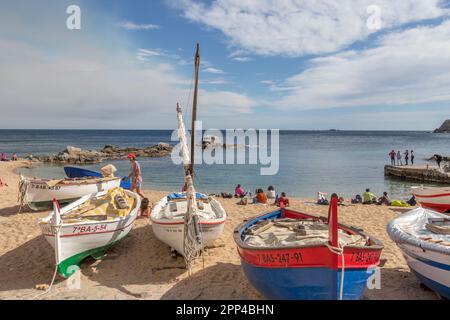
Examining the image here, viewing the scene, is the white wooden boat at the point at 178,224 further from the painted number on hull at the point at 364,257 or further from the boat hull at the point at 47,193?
the boat hull at the point at 47,193

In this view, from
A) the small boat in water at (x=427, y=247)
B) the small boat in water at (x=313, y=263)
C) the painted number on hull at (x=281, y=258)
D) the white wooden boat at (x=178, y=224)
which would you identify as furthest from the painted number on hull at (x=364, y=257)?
the white wooden boat at (x=178, y=224)

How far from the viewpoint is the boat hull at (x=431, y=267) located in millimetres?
6383

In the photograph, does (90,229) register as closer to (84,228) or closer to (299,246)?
(84,228)

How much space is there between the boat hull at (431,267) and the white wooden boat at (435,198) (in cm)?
881

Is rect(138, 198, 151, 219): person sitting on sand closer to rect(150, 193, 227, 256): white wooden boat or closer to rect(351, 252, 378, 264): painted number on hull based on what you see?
rect(150, 193, 227, 256): white wooden boat

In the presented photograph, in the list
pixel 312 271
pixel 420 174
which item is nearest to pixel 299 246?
pixel 312 271

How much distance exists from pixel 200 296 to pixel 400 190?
27.0 metres

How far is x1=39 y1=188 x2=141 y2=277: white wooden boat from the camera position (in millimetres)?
7868

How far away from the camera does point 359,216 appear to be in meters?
14.5

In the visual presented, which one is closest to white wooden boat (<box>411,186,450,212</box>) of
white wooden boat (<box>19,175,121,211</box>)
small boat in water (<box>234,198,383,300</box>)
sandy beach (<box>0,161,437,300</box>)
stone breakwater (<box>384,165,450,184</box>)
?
sandy beach (<box>0,161,437,300</box>)

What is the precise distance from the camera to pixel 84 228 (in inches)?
324

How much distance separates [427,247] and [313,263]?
273 cm
